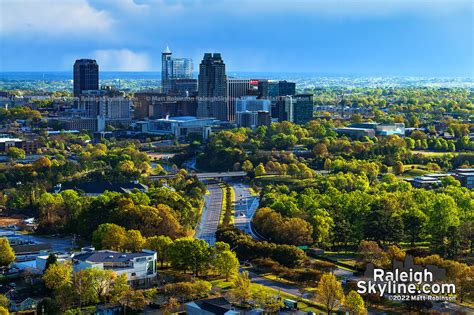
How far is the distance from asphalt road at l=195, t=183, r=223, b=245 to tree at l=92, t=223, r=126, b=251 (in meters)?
3.40

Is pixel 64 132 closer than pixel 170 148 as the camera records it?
No

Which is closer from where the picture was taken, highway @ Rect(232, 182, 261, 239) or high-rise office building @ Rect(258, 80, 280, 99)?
highway @ Rect(232, 182, 261, 239)

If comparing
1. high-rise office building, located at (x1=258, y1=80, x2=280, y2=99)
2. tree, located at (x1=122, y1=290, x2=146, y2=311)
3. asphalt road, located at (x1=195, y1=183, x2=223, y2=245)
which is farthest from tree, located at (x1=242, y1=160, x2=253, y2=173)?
high-rise office building, located at (x1=258, y1=80, x2=280, y2=99)

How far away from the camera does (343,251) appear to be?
26.8 metres

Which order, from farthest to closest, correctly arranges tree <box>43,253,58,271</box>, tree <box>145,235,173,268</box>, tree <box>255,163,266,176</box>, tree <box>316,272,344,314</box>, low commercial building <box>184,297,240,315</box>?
tree <box>255,163,266,176</box> < tree <box>145,235,173,268</box> < tree <box>43,253,58,271</box> < tree <box>316,272,344,314</box> < low commercial building <box>184,297,240,315</box>

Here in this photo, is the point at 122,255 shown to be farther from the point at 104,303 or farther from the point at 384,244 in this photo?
the point at 384,244

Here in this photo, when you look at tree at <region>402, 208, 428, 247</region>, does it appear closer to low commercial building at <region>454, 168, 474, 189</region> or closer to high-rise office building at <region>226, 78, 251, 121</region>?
low commercial building at <region>454, 168, 474, 189</region>

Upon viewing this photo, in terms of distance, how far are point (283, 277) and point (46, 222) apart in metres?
10.5

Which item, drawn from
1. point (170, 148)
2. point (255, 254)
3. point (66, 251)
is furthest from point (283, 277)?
point (170, 148)

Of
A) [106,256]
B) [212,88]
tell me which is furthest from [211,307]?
[212,88]

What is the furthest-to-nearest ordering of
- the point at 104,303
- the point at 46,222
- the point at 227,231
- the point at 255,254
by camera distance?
the point at 46,222, the point at 227,231, the point at 255,254, the point at 104,303

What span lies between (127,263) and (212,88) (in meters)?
54.5

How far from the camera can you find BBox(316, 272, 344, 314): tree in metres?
19.6

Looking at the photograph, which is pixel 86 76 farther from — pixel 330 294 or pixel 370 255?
pixel 330 294
